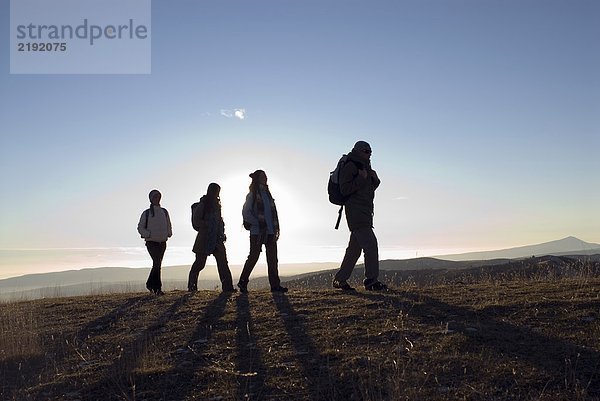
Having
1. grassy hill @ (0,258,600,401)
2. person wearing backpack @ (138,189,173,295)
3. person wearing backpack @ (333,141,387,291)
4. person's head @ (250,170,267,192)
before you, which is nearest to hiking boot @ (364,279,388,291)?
person wearing backpack @ (333,141,387,291)

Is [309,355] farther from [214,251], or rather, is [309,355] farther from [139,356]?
[214,251]

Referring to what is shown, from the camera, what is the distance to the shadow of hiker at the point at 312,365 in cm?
473

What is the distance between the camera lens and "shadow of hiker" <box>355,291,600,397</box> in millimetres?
4477

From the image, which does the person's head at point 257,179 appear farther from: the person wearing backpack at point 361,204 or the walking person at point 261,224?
the person wearing backpack at point 361,204

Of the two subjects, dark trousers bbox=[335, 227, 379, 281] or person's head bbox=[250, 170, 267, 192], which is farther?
person's head bbox=[250, 170, 267, 192]

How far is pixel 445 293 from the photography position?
8234 mm

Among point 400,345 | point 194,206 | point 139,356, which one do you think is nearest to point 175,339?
point 139,356

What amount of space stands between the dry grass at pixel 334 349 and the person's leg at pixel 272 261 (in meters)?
Result: 1.54

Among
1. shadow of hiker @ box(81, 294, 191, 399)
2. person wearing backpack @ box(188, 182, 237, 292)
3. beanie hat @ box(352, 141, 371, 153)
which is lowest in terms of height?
shadow of hiker @ box(81, 294, 191, 399)

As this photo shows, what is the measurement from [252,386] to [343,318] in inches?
82.2

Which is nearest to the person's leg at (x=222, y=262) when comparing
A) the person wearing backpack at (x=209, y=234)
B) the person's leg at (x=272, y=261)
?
the person wearing backpack at (x=209, y=234)

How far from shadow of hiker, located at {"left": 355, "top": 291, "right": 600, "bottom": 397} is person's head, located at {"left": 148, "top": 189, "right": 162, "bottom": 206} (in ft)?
21.2

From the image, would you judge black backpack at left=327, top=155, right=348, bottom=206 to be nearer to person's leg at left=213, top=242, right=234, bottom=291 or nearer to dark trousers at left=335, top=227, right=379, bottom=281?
dark trousers at left=335, top=227, right=379, bottom=281

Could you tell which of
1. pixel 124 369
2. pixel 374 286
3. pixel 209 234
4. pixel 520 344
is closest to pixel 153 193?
pixel 209 234
